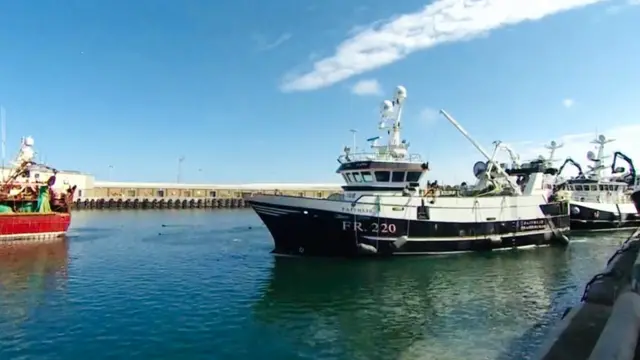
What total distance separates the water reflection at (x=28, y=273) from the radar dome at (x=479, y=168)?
28.8 m

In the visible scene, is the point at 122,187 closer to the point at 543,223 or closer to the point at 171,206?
the point at 171,206

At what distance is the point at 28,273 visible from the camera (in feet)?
78.3

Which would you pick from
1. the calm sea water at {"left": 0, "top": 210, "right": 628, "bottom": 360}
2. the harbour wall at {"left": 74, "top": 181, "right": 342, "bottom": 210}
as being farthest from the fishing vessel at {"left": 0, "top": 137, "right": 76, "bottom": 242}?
the harbour wall at {"left": 74, "top": 181, "right": 342, "bottom": 210}

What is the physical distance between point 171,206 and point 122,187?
31.3 metres

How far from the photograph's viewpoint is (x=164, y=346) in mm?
12727

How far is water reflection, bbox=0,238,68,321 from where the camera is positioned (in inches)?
686

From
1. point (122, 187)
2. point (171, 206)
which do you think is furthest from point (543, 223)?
point (122, 187)

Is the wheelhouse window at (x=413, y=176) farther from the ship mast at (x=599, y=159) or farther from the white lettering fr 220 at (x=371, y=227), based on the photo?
the ship mast at (x=599, y=159)

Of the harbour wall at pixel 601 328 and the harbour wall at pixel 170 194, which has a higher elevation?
the harbour wall at pixel 170 194

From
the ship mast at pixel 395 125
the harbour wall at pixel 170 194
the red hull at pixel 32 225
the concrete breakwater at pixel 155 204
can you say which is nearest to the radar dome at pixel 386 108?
the ship mast at pixel 395 125

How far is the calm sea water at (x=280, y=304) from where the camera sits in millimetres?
12688

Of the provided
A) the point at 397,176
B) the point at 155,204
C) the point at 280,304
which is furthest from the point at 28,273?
the point at 155,204

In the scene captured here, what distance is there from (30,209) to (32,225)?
109 inches

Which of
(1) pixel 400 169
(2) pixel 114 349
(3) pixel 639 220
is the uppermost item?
(1) pixel 400 169
